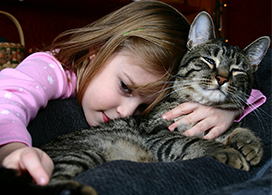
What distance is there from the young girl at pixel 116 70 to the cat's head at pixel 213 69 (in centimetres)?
8

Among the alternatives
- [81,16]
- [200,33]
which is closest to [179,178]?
[200,33]

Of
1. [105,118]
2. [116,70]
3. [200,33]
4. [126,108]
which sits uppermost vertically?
[200,33]

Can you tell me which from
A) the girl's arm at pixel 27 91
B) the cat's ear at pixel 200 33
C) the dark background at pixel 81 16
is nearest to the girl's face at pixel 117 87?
the girl's arm at pixel 27 91

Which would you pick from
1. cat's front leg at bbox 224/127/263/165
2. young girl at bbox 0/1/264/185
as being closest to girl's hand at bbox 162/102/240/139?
young girl at bbox 0/1/264/185

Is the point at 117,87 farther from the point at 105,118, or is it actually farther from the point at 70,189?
the point at 70,189

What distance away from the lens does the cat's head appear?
3.59 ft

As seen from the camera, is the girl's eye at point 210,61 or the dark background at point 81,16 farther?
the dark background at point 81,16

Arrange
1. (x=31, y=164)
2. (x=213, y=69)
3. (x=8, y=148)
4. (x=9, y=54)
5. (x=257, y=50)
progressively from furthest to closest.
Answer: (x=9, y=54), (x=257, y=50), (x=213, y=69), (x=8, y=148), (x=31, y=164)

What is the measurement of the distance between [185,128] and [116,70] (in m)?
0.51

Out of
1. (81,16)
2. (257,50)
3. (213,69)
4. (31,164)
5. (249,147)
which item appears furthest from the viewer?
(81,16)

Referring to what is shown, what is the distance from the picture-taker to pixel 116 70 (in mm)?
1230

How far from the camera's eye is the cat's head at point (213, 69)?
43.0 inches

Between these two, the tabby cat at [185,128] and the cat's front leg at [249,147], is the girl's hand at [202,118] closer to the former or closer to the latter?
the tabby cat at [185,128]

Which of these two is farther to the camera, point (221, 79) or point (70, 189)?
point (221, 79)
